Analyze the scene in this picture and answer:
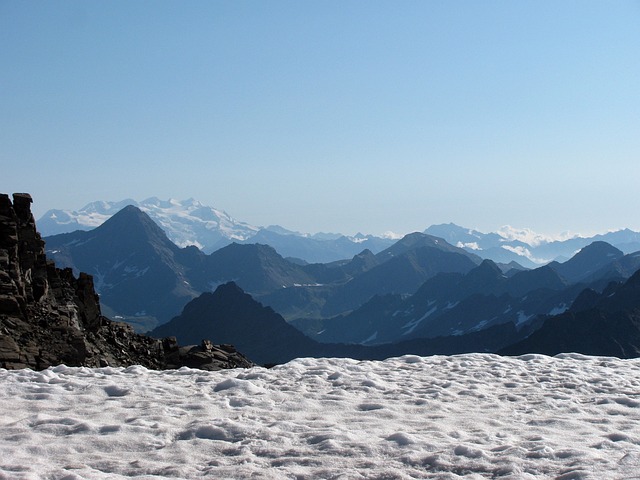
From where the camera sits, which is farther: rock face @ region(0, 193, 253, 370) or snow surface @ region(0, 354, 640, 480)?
rock face @ region(0, 193, 253, 370)

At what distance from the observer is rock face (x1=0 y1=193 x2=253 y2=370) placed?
29.3 metres

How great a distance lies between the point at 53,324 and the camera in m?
32.5

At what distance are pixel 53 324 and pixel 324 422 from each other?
68.3 ft

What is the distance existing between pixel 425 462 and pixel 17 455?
26.5 feet

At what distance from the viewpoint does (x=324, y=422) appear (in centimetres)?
1627

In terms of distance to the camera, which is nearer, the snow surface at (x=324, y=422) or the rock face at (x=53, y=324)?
the snow surface at (x=324, y=422)

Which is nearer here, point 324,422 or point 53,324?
point 324,422

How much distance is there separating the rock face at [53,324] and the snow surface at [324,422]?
27.1ft

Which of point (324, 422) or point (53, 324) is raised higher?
point (53, 324)

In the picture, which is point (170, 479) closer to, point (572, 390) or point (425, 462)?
point (425, 462)

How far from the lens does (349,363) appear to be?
2441 centimetres

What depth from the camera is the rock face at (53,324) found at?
2931 cm

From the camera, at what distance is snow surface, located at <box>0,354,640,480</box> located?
12953 millimetres

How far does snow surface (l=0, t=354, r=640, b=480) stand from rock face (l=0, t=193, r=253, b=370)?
8.26 m
